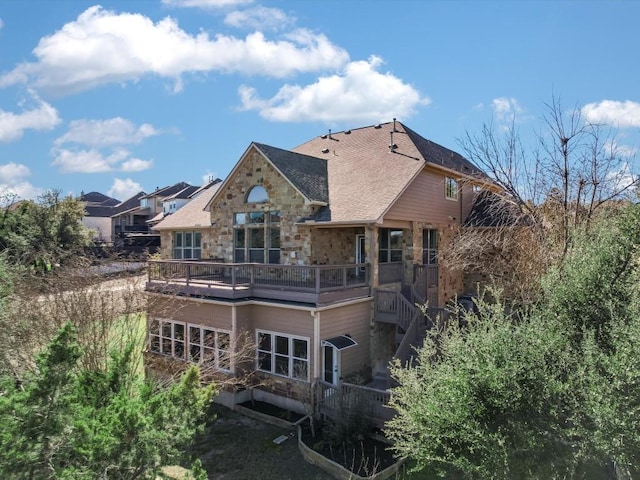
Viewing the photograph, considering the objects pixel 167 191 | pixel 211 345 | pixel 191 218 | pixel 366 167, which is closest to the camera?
pixel 211 345

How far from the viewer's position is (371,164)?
18.4 m

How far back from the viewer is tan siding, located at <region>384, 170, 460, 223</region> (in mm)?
16500

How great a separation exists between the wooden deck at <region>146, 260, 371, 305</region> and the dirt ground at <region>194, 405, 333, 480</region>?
4.06 metres

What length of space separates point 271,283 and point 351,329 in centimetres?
333

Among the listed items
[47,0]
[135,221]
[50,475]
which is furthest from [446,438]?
[135,221]

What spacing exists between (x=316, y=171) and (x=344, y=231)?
9.89 feet

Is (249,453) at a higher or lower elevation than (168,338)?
lower

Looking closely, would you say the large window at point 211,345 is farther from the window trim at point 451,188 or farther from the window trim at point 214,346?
the window trim at point 451,188

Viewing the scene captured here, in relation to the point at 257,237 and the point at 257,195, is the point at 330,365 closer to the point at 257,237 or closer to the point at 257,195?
the point at 257,237

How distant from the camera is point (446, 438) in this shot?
696 centimetres

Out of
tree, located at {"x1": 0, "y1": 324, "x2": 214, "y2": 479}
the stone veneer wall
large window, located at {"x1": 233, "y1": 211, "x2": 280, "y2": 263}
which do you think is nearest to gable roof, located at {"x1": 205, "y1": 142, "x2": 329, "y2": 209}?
the stone veneer wall

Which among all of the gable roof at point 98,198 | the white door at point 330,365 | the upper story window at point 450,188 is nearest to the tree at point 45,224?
the white door at point 330,365

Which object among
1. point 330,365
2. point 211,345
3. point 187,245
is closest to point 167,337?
point 211,345

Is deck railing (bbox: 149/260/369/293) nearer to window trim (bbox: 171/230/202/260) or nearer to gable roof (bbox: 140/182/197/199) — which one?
window trim (bbox: 171/230/202/260)
